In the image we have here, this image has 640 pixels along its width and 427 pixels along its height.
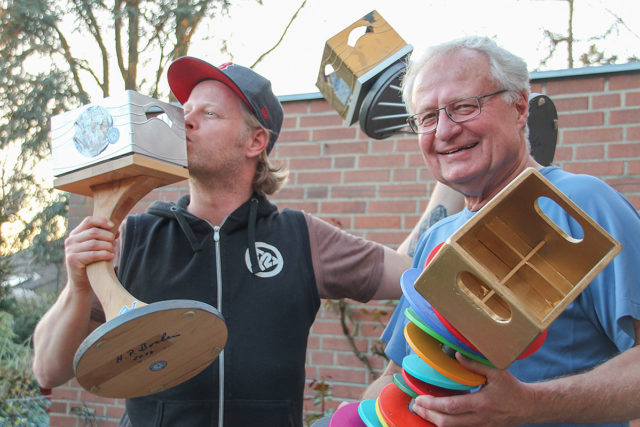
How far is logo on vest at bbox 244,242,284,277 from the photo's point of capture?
2.17 metres

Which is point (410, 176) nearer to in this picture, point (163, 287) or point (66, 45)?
point (163, 287)

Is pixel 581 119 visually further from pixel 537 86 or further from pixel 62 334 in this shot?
pixel 62 334

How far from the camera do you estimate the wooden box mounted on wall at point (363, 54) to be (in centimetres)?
244

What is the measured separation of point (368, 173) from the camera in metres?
3.89

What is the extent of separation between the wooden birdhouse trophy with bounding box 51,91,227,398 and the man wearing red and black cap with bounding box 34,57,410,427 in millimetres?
136

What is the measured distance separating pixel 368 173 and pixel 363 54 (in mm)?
1472

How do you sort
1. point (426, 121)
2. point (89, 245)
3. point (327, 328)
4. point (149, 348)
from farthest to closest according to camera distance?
point (327, 328), point (89, 245), point (426, 121), point (149, 348)

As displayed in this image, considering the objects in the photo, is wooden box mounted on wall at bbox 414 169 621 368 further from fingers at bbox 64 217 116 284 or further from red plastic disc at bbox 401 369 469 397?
fingers at bbox 64 217 116 284

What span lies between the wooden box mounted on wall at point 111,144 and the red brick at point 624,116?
2.64 metres

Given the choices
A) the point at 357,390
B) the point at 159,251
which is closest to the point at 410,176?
the point at 357,390

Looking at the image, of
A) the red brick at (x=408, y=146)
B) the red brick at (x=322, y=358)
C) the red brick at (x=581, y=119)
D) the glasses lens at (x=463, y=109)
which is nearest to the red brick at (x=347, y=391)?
the red brick at (x=322, y=358)

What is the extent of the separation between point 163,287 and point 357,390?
1961 mm

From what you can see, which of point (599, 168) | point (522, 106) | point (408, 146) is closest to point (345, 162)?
point (408, 146)

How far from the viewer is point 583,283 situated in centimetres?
110
